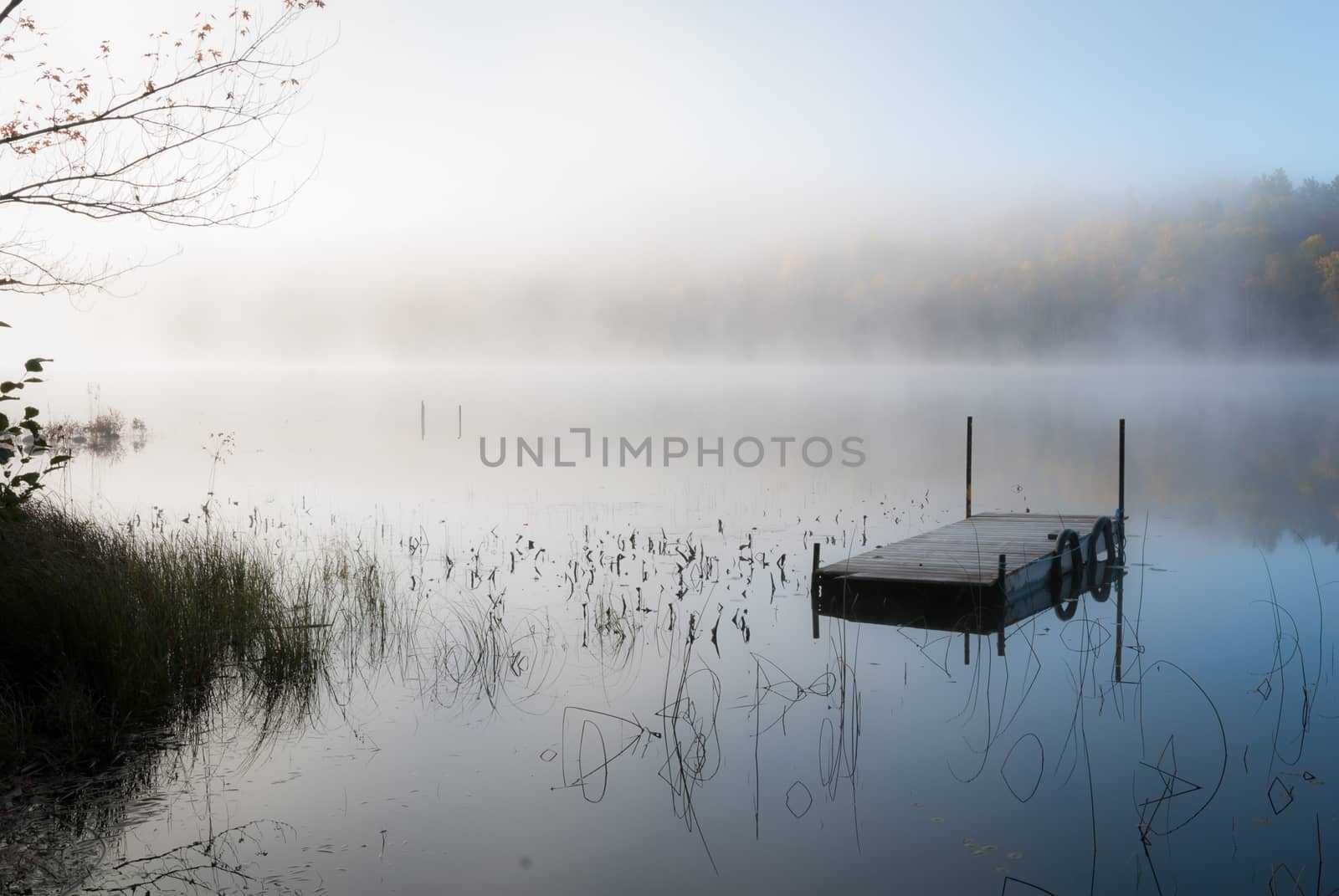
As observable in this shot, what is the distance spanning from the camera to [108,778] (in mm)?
7066

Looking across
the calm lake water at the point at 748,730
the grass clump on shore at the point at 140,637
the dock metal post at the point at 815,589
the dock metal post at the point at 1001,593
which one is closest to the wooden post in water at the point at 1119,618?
the calm lake water at the point at 748,730

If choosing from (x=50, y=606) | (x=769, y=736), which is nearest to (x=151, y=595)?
(x=50, y=606)

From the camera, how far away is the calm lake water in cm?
661

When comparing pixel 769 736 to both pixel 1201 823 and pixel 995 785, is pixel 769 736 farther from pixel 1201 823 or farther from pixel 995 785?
pixel 1201 823

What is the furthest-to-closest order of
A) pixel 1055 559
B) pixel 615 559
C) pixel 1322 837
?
pixel 615 559 < pixel 1055 559 < pixel 1322 837

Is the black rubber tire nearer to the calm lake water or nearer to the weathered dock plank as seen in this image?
the weathered dock plank

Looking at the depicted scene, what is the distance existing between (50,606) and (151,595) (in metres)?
1.21

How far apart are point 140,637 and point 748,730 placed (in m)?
4.77

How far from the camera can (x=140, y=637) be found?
8484 millimetres

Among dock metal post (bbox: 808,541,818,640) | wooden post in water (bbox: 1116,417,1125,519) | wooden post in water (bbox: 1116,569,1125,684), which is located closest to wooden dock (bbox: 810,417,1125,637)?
dock metal post (bbox: 808,541,818,640)

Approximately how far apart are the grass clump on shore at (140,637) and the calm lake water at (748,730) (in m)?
0.47

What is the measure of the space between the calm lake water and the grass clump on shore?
0.47 meters

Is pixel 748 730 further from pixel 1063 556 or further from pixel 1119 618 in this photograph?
pixel 1063 556

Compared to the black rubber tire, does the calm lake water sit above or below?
below
